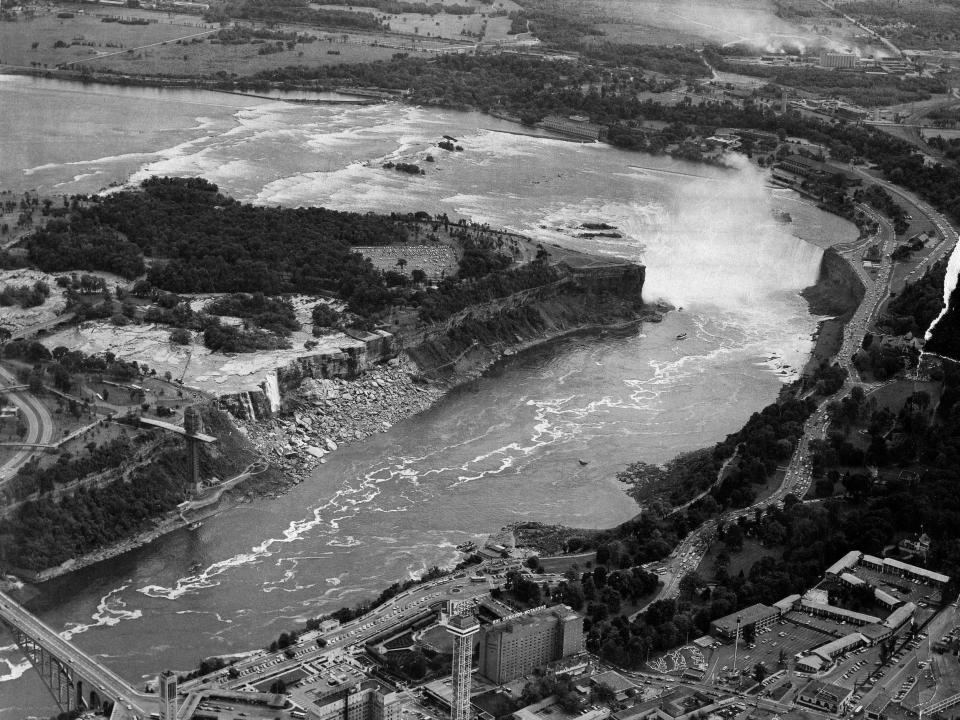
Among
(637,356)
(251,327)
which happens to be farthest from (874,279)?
(251,327)

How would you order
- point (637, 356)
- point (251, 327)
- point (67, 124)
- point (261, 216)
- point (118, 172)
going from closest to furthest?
1. point (251, 327)
2. point (637, 356)
3. point (261, 216)
4. point (118, 172)
5. point (67, 124)

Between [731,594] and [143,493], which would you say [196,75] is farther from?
[731,594]

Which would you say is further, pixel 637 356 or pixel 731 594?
pixel 637 356

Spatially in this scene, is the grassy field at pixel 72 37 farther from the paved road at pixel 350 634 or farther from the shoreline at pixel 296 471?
the paved road at pixel 350 634

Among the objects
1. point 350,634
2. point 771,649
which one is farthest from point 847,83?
point 350,634

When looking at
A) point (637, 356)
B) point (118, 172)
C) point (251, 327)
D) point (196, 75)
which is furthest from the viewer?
point (196, 75)

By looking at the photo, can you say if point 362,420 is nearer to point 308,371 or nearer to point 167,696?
point 308,371

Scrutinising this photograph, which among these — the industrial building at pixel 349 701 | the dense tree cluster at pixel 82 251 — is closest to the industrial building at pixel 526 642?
the industrial building at pixel 349 701
